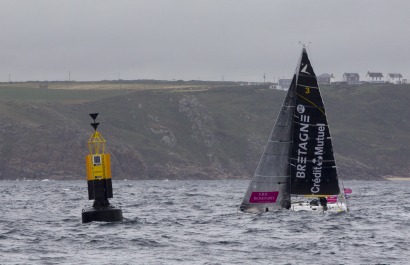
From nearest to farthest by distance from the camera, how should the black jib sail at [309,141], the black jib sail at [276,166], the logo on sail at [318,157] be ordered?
the black jib sail at [309,141]
the black jib sail at [276,166]
the logo on sail at [318,157]

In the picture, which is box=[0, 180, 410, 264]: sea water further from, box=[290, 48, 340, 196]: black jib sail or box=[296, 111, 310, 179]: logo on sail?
box=[296, 111, 310, 179]: logo on sail

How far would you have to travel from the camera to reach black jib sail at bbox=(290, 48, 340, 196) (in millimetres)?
46375

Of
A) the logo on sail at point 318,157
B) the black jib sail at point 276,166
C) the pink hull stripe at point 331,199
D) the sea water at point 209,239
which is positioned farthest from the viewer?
the pink hull stripe at point 331,199

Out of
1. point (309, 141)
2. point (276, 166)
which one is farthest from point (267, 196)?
point (309, 141)

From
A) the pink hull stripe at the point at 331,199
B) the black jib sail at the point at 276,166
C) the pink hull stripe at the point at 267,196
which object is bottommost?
the pink hull stripe at the point at 331,199

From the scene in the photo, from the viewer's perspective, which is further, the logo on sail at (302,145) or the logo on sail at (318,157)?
the logo on sail at (318,157)

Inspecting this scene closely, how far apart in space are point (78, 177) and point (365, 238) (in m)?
142

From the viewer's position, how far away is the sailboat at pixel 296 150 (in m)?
46.4

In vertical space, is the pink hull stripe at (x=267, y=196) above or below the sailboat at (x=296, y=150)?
below

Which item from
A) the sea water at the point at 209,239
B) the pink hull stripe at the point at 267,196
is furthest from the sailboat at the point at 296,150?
the sea water at the point at 209,239

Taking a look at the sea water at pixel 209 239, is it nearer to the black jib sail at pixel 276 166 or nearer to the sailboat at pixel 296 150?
the black jib sail at pixel 276 166

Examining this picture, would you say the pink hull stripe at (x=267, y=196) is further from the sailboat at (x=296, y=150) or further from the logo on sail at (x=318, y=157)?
the logo on sail at (x=318, y=157)

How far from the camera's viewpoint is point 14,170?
577ft

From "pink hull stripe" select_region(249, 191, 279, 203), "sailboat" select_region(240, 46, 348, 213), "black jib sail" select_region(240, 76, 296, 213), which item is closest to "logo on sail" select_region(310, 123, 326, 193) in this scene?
"sailboat" select_region(240, 46, 348, 213)
